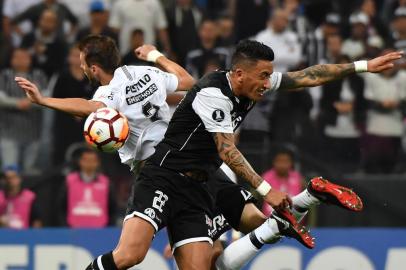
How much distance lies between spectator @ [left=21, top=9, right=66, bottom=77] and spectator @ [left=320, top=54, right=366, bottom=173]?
317cm

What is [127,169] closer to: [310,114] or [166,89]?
[310,114]

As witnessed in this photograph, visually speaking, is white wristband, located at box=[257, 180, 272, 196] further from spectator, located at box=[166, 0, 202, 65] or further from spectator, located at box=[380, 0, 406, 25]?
spectator, located at box=[380, 0, 406, 25]

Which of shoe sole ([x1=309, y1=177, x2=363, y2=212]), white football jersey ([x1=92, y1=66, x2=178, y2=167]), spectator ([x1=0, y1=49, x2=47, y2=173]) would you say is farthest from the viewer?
spectator ([x1=0, y1=49, x2=47, y2=173])

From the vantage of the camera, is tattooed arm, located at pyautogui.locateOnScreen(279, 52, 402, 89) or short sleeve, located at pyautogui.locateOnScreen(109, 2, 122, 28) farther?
short sleeve, located at pyautogui.locateOnScreen(109, 2, 122, 28)

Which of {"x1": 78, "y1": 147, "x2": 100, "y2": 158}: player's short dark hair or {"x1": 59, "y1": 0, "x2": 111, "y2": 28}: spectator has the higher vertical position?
{"x1": 59, "y1": 0, "x2": 111, "y2": 28}: spectator

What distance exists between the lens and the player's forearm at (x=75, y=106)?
30.9ft

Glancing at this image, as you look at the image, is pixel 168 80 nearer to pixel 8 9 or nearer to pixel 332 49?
pixel 332 49

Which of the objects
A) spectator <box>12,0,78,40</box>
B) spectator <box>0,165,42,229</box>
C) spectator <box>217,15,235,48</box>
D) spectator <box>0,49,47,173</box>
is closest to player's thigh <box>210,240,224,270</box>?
spectator <box>0,165,42,229</box>

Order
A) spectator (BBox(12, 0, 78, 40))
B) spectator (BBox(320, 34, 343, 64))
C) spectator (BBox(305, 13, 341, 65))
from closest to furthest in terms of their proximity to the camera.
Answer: spectator (BBox(320, 34, 343, 64)), spectator (BBox(305, 13, 341, 65)), spectator (BBox(12, 0, 78, 40))

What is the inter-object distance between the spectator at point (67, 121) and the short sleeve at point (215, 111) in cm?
489

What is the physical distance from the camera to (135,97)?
9.70m

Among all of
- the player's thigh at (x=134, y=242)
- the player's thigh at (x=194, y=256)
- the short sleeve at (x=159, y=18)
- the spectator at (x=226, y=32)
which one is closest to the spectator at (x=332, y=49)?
the spectator at (x=226, y=32)

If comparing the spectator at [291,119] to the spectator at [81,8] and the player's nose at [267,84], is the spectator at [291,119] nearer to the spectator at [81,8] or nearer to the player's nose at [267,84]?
the spectator at [81,8]

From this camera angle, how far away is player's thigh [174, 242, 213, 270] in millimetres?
9570
